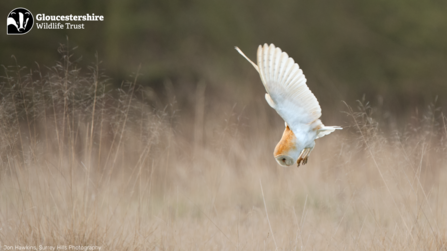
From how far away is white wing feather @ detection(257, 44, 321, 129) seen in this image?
5.70ft

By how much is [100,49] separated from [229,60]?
2.23m

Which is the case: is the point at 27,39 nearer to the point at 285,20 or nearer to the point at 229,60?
the point at 229,60

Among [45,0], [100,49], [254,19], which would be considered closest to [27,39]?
[45,0]

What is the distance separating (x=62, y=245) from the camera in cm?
238

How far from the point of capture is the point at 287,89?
1758 mm

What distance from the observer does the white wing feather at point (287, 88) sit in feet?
5.70

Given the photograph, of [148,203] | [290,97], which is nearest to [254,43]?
[148,203]

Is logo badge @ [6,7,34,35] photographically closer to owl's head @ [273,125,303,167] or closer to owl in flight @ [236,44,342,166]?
owl in flight @ [236,44,342,166]

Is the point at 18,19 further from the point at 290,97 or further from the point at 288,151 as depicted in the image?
the point at 288,151

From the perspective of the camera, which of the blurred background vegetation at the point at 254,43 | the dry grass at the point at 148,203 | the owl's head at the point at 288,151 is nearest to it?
the owl's head at the point at 288,151

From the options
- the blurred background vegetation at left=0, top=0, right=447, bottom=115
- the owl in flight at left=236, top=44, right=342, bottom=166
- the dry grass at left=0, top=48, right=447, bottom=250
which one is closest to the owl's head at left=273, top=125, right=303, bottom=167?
the owl in flight at left=236, top=44, right=342, bottom=166

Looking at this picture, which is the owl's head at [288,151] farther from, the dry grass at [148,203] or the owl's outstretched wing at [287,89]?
the dry grass at [148,203]

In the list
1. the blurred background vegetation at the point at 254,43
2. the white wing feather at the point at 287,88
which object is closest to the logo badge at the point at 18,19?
the blurred background vegetation at the point at 254,43

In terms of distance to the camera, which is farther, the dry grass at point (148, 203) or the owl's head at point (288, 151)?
the dry grass at point (148, 203)
